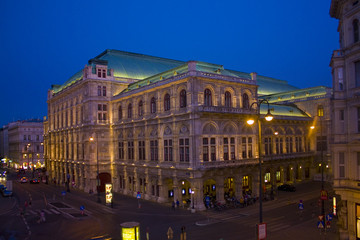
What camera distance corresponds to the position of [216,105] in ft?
149

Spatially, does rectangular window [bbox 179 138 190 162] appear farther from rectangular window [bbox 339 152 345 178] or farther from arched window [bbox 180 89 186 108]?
rectangular window [bbox 339 152 345 178]

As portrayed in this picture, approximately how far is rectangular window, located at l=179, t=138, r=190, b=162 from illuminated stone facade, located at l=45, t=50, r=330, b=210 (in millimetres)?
139

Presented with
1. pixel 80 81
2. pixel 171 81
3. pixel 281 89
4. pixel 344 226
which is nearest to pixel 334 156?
pixel 344 226

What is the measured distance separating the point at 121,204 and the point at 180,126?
1487 centimetres

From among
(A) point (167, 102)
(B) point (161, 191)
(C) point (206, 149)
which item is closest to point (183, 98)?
(A) point (167, 102)

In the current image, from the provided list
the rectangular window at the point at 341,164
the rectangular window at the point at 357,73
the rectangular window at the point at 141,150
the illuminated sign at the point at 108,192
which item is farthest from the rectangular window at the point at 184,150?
the rectangular window at the point at 357,73

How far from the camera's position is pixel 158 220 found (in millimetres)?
36562

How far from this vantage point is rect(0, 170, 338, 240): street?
1213 inches

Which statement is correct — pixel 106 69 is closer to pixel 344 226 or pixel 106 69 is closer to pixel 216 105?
pixel 216 105

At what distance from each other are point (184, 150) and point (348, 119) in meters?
23.1

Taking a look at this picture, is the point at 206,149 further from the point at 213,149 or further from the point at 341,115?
the point at 341,115

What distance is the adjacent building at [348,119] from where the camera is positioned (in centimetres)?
2433

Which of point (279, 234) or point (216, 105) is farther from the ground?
point (216, 105)

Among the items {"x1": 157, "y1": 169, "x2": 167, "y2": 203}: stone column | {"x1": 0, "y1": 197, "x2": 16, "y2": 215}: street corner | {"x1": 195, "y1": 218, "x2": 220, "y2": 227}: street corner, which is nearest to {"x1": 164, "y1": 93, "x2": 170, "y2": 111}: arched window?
{"x1": 157, "y1": 169, "x2": 167, "y2": 203}: stone column
